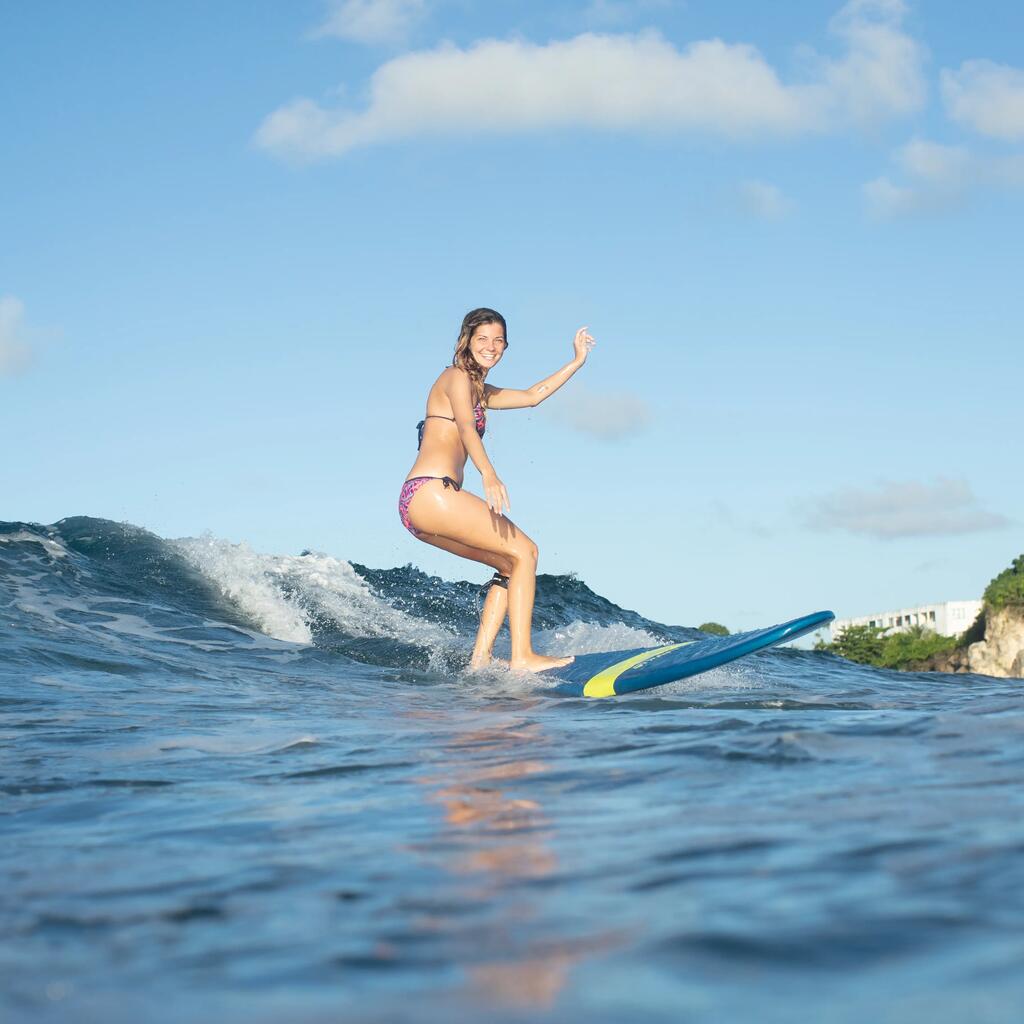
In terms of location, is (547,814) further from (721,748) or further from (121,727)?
(121,727)

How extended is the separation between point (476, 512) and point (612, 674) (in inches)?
50.3

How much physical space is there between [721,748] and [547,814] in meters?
1.03

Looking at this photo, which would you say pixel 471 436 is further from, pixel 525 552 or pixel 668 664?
pixel 668 664

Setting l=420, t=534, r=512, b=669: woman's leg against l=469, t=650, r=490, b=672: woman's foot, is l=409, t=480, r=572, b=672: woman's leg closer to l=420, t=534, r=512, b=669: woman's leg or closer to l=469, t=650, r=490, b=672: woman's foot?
l=420, t=534, r=512, b=669: woman's leg

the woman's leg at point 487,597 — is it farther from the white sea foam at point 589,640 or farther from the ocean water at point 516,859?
the ocean water at point 516,859

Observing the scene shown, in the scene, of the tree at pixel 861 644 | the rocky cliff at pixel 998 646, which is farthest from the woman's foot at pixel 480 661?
the tree at pixel 861 644

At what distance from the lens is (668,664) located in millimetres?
6051

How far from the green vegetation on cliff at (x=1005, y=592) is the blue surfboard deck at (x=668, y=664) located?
5510 centimetres

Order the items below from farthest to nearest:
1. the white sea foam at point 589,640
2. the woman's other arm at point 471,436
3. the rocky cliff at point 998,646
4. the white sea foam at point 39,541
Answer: the rocky cliff at point 998,646
the white sea foam at point 39,541
the white sea foam at point 589,640
the woman's other arm at point 471,436

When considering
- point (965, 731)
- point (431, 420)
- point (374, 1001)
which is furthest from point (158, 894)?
point (431, 420)

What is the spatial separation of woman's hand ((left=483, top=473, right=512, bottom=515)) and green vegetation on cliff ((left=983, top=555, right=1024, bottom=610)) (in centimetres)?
5542

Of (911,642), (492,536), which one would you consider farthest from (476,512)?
(911,642)

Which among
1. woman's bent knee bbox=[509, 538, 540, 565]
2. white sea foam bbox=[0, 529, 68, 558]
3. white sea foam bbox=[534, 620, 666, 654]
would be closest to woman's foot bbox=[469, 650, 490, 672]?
woman's bent knee bbox=[509, 538, 540, 565]

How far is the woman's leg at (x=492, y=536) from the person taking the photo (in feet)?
22.1
